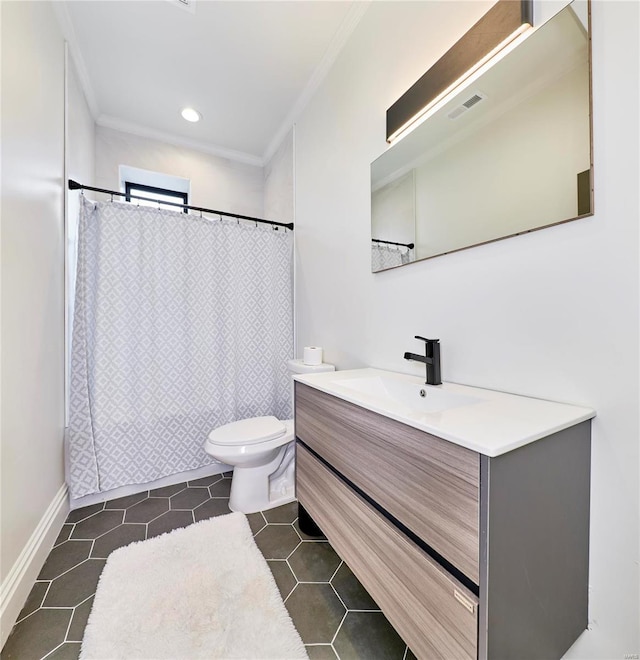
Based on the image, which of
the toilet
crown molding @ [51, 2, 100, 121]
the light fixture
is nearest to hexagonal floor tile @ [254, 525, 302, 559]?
the toilet

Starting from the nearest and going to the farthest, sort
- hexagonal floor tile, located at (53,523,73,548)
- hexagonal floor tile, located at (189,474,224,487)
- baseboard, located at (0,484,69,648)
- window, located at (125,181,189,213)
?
1. baseboard, located at (0,484,69,648)
2. hexagonal floor tile, located at (53,523,73,548)
3. hexagonal floor tile, located at (189,474,224,487)
4. window, located at (125,181,189,213)

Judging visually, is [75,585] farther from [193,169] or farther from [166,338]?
[193,169]

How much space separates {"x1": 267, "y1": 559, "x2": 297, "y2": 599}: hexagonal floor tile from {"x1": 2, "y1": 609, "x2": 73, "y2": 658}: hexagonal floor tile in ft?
2.34

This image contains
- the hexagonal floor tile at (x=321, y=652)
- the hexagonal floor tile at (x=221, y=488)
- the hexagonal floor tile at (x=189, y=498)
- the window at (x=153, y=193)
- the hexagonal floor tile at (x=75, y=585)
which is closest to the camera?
the hexagonal floor tile at (x=321, y=652)

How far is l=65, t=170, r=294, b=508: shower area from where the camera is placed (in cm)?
180

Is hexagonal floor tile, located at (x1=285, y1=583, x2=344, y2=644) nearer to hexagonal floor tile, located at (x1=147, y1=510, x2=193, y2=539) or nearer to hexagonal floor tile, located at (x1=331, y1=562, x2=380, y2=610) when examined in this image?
hexagonal floor tile, located at (x1=331, y1=562, x2=380, y2=610)

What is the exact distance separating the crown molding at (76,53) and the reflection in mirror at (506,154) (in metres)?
1.89

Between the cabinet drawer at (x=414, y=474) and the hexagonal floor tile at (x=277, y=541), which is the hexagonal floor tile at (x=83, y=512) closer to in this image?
the hexagonal floor tile at (x=277, y=541)

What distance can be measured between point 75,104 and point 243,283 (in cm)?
149

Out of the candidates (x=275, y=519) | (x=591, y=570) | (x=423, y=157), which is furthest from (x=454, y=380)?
(x=275, y=519)

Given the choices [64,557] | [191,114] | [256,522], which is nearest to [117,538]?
[64,557]

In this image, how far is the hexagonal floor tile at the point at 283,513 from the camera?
5.34ft

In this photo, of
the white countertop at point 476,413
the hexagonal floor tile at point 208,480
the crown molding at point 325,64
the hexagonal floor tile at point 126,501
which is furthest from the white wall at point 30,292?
the crown molding at point 325,64

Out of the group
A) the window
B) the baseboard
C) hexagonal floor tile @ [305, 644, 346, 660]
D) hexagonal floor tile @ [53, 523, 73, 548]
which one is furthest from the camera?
the window
